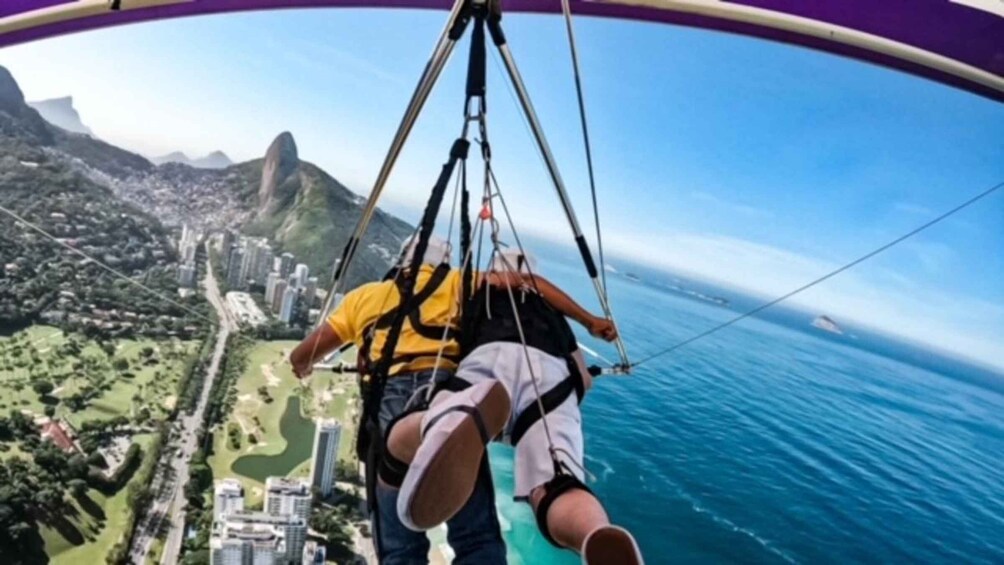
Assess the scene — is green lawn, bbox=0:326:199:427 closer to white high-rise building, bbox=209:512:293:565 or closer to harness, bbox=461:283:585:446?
white high-rise building, bbox=209:512:293:565

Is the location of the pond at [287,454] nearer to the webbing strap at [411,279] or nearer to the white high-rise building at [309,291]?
the white high-rise building at [309,291]

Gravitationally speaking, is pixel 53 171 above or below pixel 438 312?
below

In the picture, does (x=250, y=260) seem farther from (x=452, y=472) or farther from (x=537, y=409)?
(x=452, y=472)

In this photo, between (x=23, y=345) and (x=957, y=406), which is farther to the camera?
(x=957, y=406)

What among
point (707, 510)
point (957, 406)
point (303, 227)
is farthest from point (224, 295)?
point (957, 406)

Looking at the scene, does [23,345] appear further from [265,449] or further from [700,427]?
[700,427]

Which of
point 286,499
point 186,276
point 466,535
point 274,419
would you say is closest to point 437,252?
point 466,535

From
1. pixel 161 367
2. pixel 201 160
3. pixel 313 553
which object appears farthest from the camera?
pixel 201 160
